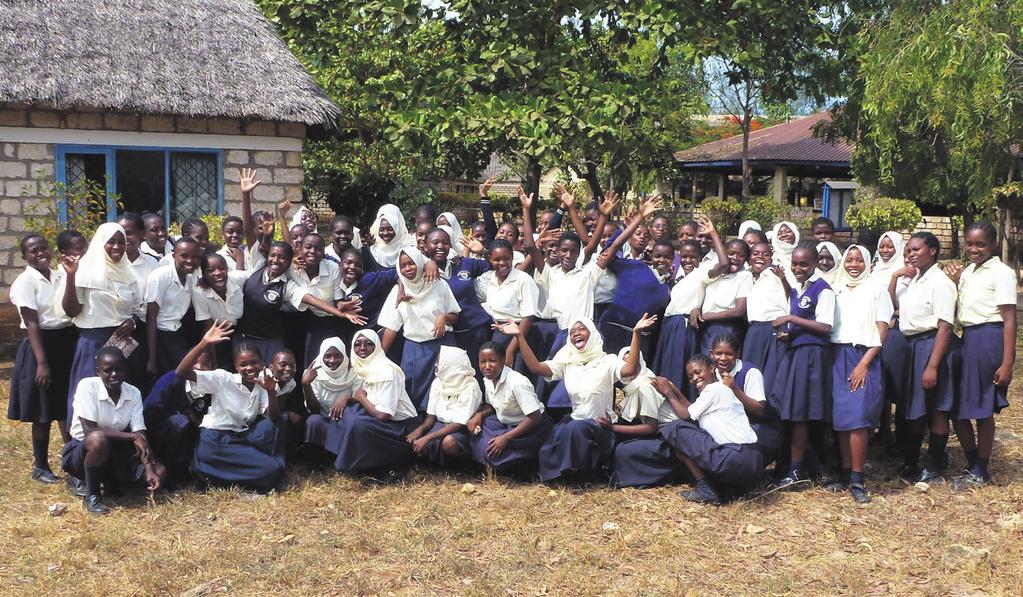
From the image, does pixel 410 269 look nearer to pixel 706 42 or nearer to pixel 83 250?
pixel 83 250

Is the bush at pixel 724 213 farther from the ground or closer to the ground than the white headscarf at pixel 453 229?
farther from the ground

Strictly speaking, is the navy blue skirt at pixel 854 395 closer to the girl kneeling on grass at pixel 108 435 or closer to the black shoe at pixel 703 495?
the black shoe at pixel 703 495

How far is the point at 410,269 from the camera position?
5.73 m

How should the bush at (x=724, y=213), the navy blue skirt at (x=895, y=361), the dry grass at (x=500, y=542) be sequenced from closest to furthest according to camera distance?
the dry grass at (x=500, y=542), the navy blue skirt at (x=895, y=361), the bush at (x=724, y=213)

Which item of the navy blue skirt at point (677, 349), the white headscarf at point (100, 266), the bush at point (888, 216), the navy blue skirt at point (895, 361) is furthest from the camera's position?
the bush at point (888, 216)

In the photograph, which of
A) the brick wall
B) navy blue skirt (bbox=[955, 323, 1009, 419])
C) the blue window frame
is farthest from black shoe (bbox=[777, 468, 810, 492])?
the blue window frame

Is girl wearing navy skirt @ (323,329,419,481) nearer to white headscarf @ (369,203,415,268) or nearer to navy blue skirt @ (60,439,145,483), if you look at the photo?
white headscarf @ (369,203,415,268)

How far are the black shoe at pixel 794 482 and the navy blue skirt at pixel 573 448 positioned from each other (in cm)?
99

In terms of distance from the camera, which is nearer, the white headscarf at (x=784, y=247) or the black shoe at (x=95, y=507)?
the black shoe at (x=95, y=507)

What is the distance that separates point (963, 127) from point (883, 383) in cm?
316

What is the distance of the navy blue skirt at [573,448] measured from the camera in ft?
17.5

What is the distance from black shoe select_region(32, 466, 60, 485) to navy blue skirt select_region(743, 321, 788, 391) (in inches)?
157

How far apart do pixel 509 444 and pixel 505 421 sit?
0.15 metres

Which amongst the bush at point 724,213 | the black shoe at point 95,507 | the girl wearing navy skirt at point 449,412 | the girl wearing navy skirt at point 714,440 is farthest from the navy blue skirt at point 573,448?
the bush at point 724,213
